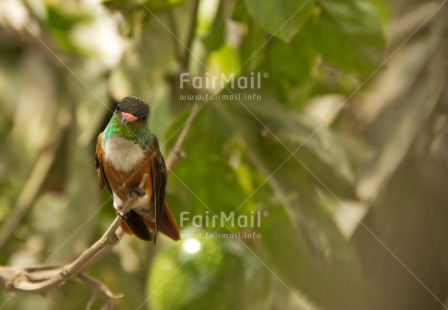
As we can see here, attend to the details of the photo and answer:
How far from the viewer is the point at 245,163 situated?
25.0 inches

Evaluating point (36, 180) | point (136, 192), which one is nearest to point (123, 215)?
point (136, 192)

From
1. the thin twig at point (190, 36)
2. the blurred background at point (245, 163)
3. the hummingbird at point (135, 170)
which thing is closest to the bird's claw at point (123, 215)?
the hummingbird at point (135, 170)

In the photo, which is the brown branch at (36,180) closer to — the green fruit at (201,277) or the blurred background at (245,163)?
the blurred background at (245,163)

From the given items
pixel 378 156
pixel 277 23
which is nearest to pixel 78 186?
pixel 277 23

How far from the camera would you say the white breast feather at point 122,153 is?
11.8 inches

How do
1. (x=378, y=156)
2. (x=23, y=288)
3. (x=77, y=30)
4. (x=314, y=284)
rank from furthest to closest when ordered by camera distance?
(x=77, y=30) → (x=378, y=156) → (x=314, y=284) → (x=23, y=288)

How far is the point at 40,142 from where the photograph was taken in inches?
31.1

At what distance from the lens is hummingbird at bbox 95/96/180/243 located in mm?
290

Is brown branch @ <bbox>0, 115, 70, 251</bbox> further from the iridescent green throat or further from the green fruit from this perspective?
the iridescent green throat

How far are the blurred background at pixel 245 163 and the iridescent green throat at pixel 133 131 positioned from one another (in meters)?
0.18

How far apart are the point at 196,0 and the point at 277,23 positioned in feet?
0.28

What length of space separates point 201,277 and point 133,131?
25cm

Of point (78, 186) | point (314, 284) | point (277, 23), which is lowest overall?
point (314, 284)

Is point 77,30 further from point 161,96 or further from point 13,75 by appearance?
point 161,96
